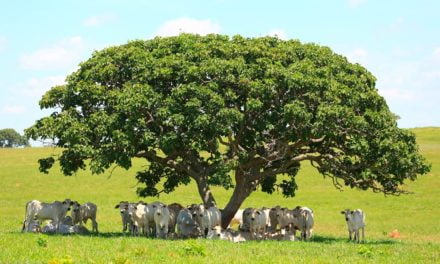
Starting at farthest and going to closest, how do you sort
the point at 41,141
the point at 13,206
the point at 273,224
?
the point at 13,206, the point at 273,224, the point at 41,141

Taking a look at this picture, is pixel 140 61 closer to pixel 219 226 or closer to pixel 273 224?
pixel 219 226

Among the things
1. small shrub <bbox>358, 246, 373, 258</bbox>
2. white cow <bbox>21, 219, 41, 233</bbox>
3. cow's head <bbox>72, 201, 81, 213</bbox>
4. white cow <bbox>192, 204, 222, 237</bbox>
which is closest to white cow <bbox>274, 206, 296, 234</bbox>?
white cow <bbox>192, 204, 222, 237</bbox>

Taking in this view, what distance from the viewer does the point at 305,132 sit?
30188mm

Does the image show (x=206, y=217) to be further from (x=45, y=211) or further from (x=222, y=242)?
(x=45, y=211)

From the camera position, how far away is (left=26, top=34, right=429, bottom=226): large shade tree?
29500 mm

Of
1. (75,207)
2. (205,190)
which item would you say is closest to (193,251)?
(205,190)

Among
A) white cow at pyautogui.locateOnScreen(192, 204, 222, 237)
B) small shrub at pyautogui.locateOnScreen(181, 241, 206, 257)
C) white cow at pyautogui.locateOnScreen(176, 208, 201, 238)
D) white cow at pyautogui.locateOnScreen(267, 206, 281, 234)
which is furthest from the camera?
white cow at pyautogui.locateOnScreen(267, 206, 281, 234)

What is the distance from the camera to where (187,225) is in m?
33.2

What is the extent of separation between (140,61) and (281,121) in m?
7.35

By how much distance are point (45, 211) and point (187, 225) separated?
734 cm

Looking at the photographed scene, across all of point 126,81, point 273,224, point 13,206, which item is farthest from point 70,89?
point 13,206

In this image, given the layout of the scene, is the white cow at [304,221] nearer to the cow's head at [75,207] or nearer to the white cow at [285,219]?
the white cow at [285,219]

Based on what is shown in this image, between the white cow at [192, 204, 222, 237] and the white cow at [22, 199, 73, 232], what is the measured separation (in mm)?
7056

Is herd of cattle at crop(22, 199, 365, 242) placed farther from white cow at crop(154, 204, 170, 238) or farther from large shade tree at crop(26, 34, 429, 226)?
large shade tree at crop(26, 34, 429, 226)
